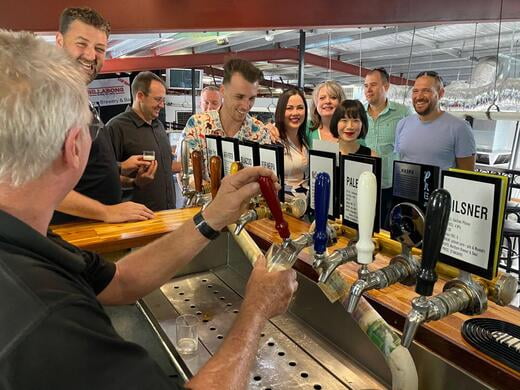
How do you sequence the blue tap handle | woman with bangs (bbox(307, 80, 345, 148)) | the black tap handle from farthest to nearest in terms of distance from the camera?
woman with bangs (bbox(307, 80, 345, 148)), the blue tap handle, the black tap handle

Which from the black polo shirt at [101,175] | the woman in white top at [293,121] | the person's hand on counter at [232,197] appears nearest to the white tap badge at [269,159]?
the person's hand on counter at [232,197]

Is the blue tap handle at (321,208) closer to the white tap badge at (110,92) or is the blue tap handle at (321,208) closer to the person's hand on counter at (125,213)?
the person's hand on counter at (125,213)

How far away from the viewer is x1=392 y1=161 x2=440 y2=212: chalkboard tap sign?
86cm

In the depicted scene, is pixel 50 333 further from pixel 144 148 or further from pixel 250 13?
pixel 250 13

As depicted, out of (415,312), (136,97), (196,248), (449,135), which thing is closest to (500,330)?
(415,312)

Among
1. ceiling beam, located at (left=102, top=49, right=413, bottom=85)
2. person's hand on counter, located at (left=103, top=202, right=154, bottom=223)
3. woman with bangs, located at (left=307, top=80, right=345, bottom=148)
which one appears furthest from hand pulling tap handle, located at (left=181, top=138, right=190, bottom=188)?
ceiling beam, located at (left=102, top=49, right=413, bottom=85)

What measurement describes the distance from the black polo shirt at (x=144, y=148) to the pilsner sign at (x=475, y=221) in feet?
7.26

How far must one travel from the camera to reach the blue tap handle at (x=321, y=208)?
809 mm

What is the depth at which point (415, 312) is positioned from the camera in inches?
26.4

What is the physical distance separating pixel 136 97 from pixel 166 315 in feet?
6.76

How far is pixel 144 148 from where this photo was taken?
2.79 m

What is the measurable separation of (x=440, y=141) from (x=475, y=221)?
2.51m

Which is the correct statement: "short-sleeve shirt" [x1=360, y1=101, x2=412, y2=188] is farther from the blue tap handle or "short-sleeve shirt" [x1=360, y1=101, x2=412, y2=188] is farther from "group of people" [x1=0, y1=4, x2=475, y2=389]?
the blue tap handle

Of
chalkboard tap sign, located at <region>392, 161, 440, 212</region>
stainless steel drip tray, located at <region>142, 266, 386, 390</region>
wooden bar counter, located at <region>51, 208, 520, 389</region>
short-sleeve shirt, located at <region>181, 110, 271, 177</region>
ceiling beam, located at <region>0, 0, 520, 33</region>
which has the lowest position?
stainless steel drip tray, located at <region>142, 266, 386, 390</region>
